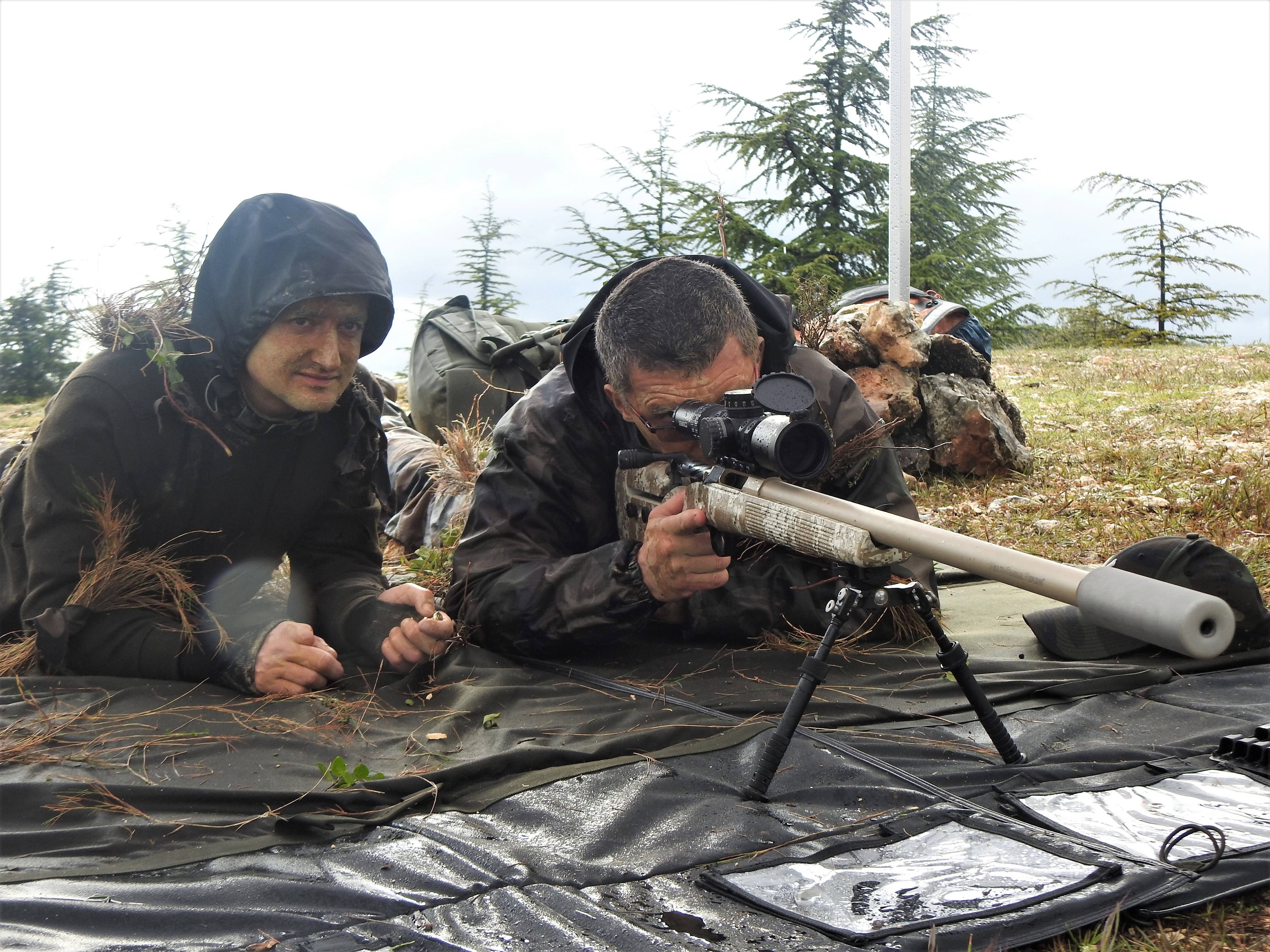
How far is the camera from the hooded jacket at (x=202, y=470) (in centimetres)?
353

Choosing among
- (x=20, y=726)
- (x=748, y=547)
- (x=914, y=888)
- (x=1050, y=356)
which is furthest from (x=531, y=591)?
(x=1050, y=356)

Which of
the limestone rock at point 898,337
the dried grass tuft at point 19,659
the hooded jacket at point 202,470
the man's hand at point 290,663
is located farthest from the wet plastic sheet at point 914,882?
the limestone rock at point 898,337

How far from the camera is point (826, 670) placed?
8.71 ft

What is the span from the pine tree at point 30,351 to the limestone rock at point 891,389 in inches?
201

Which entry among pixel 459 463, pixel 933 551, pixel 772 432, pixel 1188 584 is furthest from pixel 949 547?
pixel 459 463

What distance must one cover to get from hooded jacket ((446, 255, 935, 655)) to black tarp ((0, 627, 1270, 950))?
6.3 inches

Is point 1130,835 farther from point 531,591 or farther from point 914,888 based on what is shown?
point 531,591

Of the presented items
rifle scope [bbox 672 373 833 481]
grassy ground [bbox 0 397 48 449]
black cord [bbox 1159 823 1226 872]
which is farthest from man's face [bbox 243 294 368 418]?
grassy ground [bbox 0 397 48 449]

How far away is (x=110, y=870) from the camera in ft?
7.64

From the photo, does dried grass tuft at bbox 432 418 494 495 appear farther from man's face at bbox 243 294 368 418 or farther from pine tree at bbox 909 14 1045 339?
pine tree at bbox 909 14 1045 339

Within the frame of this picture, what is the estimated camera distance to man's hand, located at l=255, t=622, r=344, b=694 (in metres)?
3.52

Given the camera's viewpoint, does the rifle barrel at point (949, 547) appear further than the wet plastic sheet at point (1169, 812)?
No

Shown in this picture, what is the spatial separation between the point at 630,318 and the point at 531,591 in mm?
999

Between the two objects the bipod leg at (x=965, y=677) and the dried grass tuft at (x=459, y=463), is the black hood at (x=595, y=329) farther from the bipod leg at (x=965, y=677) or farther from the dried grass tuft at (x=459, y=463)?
the dried grass tuft at (x=459, y=463)
